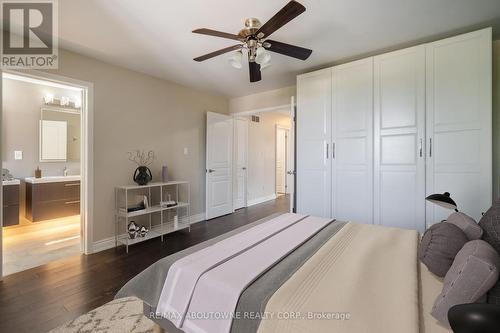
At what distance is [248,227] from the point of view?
73.3 inches

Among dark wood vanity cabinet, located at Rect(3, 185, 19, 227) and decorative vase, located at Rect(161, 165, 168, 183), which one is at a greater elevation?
decorative vase, located at Rect(161, 165, 168, 183)

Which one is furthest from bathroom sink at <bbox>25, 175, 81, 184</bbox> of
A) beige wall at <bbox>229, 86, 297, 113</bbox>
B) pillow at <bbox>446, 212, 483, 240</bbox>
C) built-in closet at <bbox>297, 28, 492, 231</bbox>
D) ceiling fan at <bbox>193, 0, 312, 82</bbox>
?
pillow at <bbox>446, 212, 483, 240</bbox>

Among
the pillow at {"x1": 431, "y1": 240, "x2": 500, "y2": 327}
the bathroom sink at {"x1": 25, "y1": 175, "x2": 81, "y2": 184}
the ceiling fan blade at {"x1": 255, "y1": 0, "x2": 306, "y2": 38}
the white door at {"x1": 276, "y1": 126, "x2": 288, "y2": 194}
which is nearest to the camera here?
the pillow at {"x1": 431, "y1": 240, "x2": 500, "y2": 327}

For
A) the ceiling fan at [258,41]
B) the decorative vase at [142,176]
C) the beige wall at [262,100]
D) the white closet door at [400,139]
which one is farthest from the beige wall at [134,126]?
the white closet door at [400,139]

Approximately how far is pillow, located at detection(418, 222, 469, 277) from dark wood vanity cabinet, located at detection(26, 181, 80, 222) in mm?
5101

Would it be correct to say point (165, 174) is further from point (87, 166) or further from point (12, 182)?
point (12, 182)

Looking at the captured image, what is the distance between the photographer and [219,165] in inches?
183

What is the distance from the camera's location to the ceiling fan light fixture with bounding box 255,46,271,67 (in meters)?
1.98

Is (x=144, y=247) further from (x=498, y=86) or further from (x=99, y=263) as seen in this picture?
(x=498, y=86)

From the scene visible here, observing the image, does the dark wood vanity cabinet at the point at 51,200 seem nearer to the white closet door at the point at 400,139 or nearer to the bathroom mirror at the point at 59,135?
the bathroom mirror at the point at 59,135

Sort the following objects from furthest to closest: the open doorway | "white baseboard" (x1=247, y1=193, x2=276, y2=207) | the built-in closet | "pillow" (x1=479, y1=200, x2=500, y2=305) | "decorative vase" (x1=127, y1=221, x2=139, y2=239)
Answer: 1. "white baseboard" (x1=247, y1=193, x2=276, y2=207)
2. the open doorway
3. "decorative vase" (x1=127, y1=221, x2=139, y2=239)
4. the built-in closet
5. "pillow" (x1=479, y1=200, x2=500, y2=305)

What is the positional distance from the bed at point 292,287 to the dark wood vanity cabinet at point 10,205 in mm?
3569

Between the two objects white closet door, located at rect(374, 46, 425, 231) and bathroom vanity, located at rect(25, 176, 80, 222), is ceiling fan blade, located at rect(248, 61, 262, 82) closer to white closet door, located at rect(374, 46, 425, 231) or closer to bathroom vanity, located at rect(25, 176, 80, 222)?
white closet door, located at rect(374, 46, 425, 231)

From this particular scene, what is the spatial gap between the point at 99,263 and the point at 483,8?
4.60 meters
